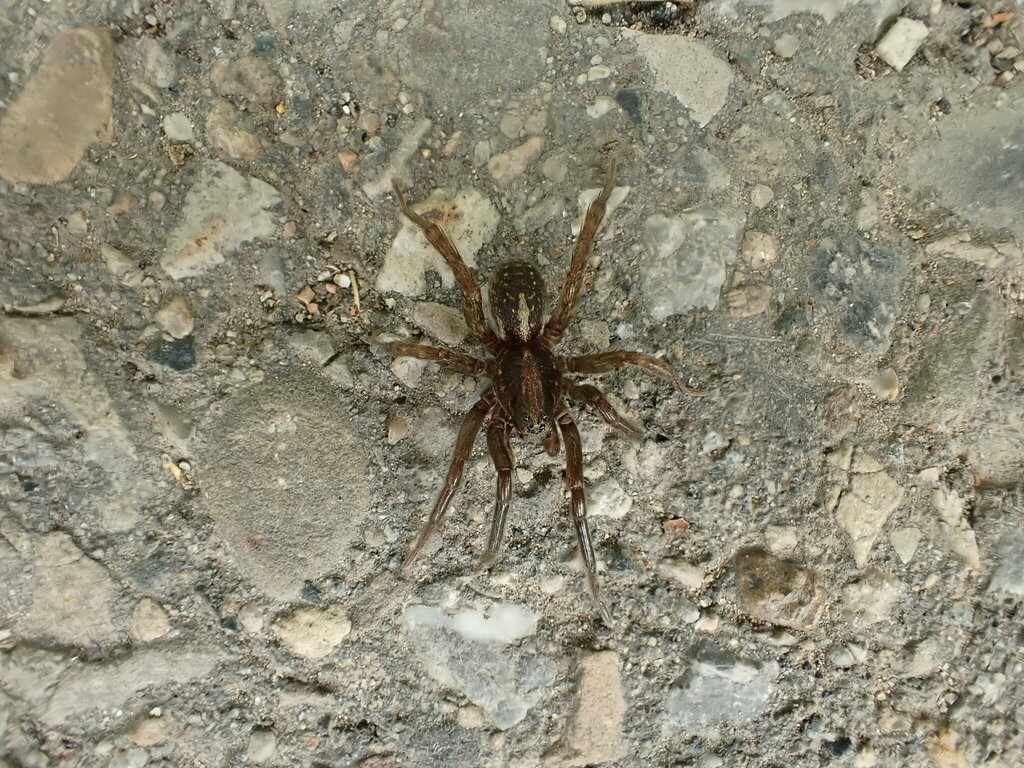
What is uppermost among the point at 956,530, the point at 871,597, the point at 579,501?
the point at 579,501

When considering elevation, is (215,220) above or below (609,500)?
above

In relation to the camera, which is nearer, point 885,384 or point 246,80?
point 246,80

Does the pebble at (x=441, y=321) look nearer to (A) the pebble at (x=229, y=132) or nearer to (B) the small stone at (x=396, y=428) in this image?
(B) the small stone at (x=396, y=428)

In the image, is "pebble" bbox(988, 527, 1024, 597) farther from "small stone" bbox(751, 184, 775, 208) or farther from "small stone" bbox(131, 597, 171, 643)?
"small stone" bbox(131, 597, 171, 643)

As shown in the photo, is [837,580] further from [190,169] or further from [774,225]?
[190,169]

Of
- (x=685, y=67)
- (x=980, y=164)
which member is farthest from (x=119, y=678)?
(x=980, y=164)

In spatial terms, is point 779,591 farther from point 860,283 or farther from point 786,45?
point 786,45

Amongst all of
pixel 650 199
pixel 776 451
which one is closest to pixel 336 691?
pixel 776 451

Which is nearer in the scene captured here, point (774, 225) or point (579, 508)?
point (579, 508)
